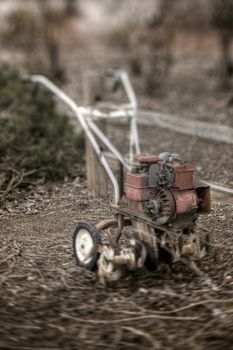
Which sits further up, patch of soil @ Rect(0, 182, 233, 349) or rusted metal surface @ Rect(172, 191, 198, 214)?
rusted metal surface @ Rect(172, 191, 198, 214)

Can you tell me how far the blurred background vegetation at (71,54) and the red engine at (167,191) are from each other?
183 centimetres

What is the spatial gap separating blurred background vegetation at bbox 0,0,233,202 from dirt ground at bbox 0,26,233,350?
81 cm

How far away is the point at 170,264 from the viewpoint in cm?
482

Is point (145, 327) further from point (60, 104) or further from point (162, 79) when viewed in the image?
point (162, 79)

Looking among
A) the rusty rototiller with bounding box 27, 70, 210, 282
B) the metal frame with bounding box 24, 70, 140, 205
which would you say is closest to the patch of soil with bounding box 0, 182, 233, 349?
the rusty rototiller with bounding box 27, 70, 210, 282

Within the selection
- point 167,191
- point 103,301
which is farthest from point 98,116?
point 103,301

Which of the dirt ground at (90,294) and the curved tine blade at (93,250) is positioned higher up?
the curved tine blade at (93,250)

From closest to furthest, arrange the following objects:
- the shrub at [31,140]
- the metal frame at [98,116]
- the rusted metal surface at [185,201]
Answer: the rusted metal surface at [185,201] < the metal frame at [98,116] < the shrub at [31,140]

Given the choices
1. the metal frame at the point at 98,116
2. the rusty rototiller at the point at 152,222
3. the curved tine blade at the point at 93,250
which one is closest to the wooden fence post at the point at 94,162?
the metal frame at the point at 98,116

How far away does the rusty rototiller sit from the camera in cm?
453

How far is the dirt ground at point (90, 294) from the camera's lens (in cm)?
387

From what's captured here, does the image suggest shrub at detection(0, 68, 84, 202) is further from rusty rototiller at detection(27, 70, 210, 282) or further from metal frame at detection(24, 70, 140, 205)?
rusty rototiller at detection(27, 70, 210, 282)

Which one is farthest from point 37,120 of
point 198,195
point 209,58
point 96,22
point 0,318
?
point 96,22

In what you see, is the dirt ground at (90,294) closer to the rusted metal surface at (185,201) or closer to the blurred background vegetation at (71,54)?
the rusted metal surface at (185,201)
